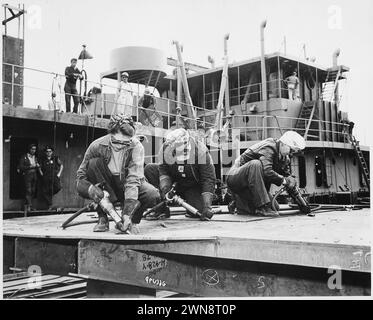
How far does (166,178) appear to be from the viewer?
554cm

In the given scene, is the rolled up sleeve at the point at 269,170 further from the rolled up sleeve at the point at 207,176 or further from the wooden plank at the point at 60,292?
the wooden plank at the point at 60,292

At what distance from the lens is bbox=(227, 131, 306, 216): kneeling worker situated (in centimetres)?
523

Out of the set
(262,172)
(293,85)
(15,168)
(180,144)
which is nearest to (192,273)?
(262,172)

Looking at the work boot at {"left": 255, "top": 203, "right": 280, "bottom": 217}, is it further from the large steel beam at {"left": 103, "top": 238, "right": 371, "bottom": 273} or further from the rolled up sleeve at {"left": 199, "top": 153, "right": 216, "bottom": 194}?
the large steel beam at {"left": 103, "top": 238, "right": 371, "bottom": 273}

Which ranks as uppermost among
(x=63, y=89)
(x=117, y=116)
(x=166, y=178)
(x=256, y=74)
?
(x=256, y=74)

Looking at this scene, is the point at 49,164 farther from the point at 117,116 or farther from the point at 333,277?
the point at 333,277

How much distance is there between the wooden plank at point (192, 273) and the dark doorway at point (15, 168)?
15.0 feet

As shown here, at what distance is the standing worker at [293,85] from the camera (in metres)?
14.8

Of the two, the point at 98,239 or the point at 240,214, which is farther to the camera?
the point at 240,214

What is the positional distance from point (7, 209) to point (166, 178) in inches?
149

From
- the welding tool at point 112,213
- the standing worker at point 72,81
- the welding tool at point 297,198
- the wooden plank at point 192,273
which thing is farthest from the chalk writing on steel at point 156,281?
the standing worker at point 72,81

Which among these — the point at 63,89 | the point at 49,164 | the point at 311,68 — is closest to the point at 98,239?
the point at 49,164

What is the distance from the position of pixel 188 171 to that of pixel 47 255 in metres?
2.12

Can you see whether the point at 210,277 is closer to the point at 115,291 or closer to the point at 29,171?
the point at 115,291
